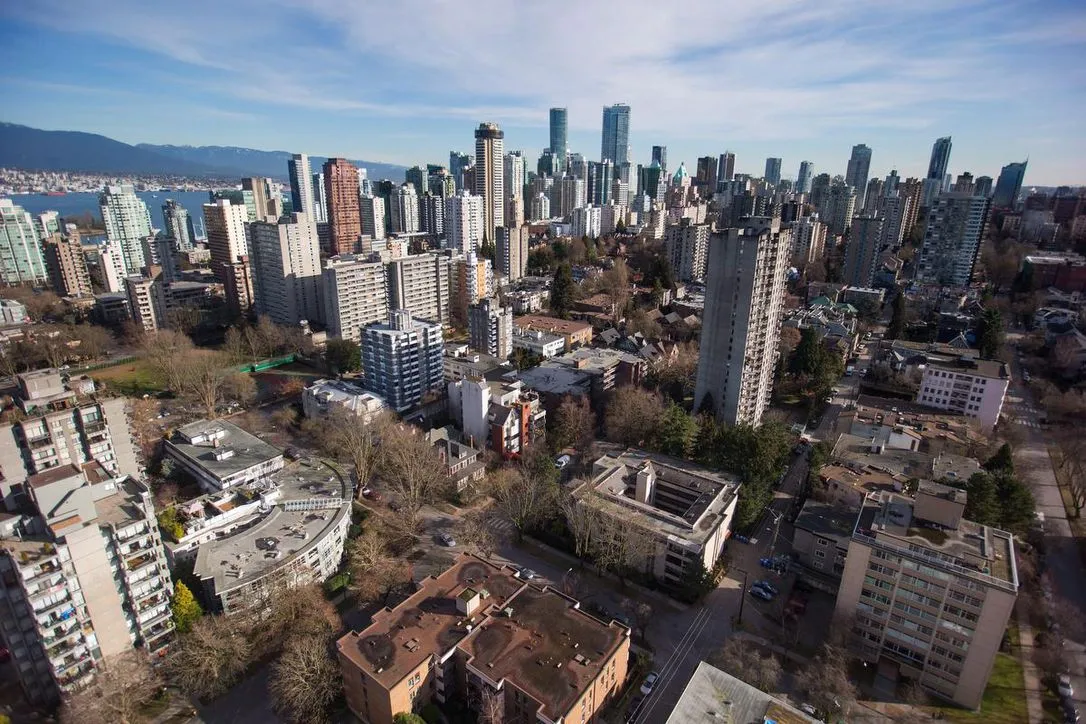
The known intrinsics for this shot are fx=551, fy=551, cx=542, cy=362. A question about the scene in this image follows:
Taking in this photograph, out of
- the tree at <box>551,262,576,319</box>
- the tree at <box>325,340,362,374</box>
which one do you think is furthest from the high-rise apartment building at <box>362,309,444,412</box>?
the tree at <box>551,262,576,319</box>

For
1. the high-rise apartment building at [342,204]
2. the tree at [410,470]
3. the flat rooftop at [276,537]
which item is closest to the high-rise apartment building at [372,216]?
the high-rise apartment building at [342,204]

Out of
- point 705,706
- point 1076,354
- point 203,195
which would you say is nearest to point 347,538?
point 705,706

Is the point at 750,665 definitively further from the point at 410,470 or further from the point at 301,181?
the point at 301,181

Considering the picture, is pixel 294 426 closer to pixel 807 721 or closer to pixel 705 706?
pixel 705 706

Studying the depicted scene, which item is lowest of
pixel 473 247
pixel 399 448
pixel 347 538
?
pixel 347 538

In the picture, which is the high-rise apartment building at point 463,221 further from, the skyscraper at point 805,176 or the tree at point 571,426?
the skyscraper at point 805,176

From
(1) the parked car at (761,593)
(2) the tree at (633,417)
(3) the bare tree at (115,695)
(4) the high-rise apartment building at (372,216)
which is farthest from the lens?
Answer: (4) the high-rise apartment building at (372,216)
